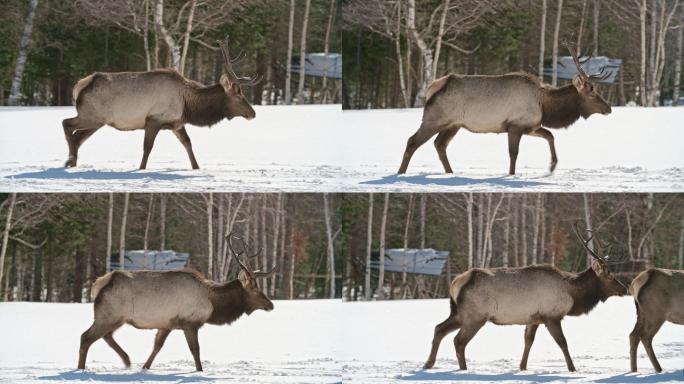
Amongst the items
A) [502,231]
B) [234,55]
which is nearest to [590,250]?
[502,231]

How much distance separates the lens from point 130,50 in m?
8.51

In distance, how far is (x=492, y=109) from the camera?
834 centimetres

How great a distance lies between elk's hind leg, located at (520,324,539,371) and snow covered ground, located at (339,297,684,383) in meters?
0.05

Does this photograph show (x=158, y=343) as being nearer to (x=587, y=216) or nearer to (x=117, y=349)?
(x=117, y=349)

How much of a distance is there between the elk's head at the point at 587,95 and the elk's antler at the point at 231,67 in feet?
5.44

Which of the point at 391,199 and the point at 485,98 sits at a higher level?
the point at 485,98

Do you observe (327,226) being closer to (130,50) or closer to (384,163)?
(384,163)

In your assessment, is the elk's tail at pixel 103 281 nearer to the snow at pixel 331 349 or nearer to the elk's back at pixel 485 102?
the snow at pixel 331 349

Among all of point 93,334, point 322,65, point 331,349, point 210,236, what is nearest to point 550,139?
point 322,65

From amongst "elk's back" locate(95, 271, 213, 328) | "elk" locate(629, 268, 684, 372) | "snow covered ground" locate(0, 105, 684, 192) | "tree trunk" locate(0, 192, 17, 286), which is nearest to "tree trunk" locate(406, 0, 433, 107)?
"snow covered ground" locate(0, 105, 684, 192)

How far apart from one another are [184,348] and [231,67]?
4.87 feet

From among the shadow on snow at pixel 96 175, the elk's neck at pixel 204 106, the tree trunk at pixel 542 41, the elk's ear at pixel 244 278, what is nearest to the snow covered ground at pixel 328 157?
the shadow on snow at pixel 96 175

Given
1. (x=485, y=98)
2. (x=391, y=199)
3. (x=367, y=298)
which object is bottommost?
(x=367, y=298)

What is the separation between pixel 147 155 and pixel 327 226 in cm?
101
